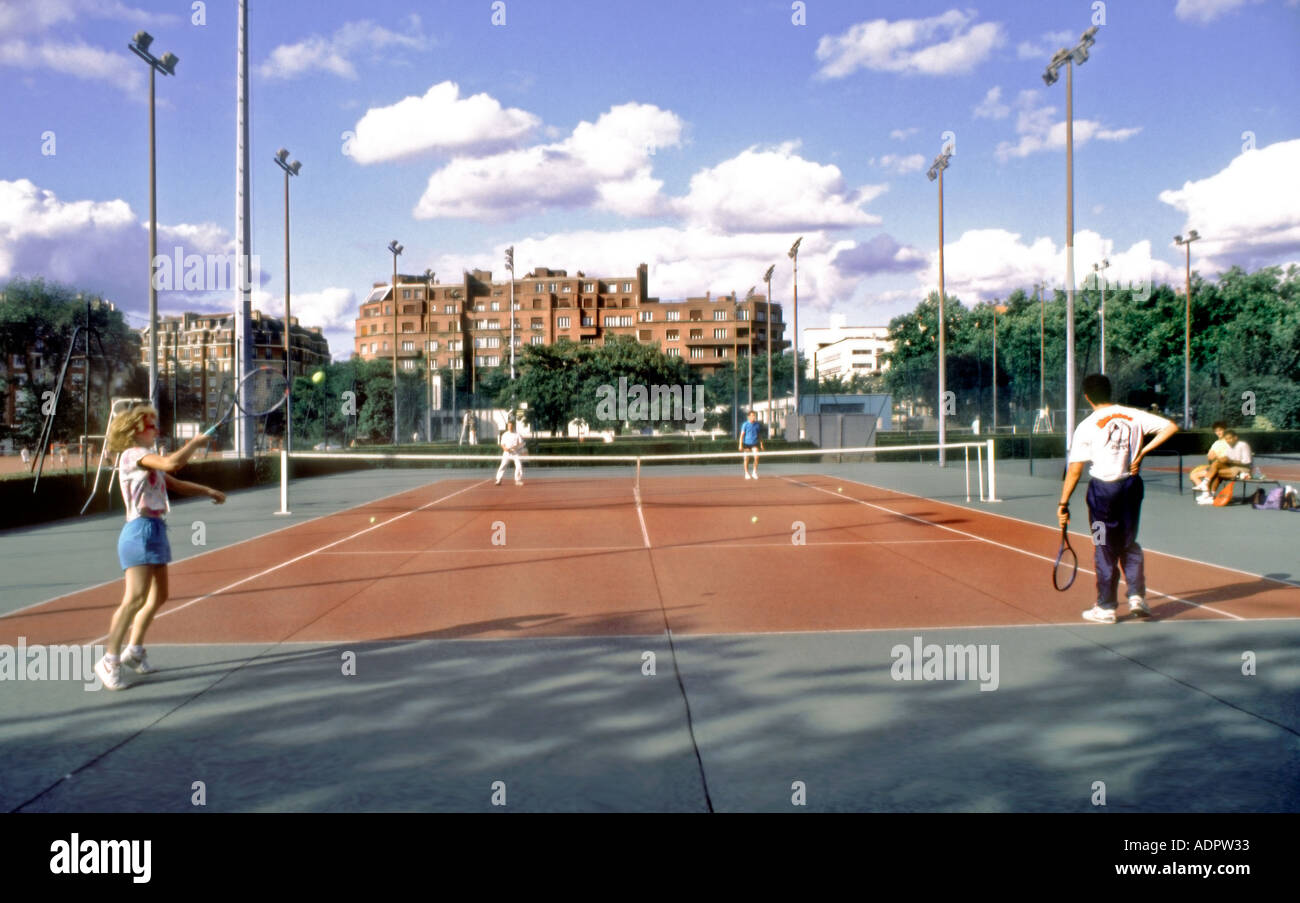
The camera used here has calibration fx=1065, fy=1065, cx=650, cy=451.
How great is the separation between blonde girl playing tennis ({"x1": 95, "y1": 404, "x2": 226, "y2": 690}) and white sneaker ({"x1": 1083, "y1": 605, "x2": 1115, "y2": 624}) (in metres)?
6.47

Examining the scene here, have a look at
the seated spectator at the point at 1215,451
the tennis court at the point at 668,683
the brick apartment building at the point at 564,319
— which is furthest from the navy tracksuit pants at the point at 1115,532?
the brick apartment building at the point at 564,319

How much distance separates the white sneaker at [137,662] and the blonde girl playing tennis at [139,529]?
5.0 inches

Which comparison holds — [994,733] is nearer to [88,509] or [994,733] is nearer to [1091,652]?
[1091,652]

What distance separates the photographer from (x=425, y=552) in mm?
14031

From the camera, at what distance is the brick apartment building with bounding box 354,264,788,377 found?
134m

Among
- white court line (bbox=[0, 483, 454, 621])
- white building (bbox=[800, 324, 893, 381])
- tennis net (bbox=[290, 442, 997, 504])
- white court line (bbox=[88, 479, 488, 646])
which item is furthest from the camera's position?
white building (bbox=[800, 324, 893, 381])

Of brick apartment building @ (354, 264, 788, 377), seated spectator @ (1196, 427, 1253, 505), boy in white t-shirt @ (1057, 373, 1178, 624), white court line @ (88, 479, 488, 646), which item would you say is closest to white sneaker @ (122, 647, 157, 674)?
white court line @ (88, 479, 488, 646)

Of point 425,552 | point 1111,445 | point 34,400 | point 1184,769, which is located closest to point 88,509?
point 425,552

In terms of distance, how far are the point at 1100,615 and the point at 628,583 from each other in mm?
4576

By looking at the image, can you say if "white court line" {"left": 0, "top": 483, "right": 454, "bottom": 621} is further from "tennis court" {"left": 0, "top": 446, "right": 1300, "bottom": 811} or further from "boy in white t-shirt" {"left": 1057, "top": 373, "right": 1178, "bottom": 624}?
"boy in white t-shirt" {"left": 1057, "top": 373, "right": 1178, "bottom": 624}

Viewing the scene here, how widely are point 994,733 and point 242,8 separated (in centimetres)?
2967

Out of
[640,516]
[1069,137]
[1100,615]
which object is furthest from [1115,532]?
[1069,137]

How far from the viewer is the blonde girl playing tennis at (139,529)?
661 cm

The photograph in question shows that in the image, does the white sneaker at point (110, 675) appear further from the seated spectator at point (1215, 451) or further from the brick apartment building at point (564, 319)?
the brick apartment building at point (564, 319)
